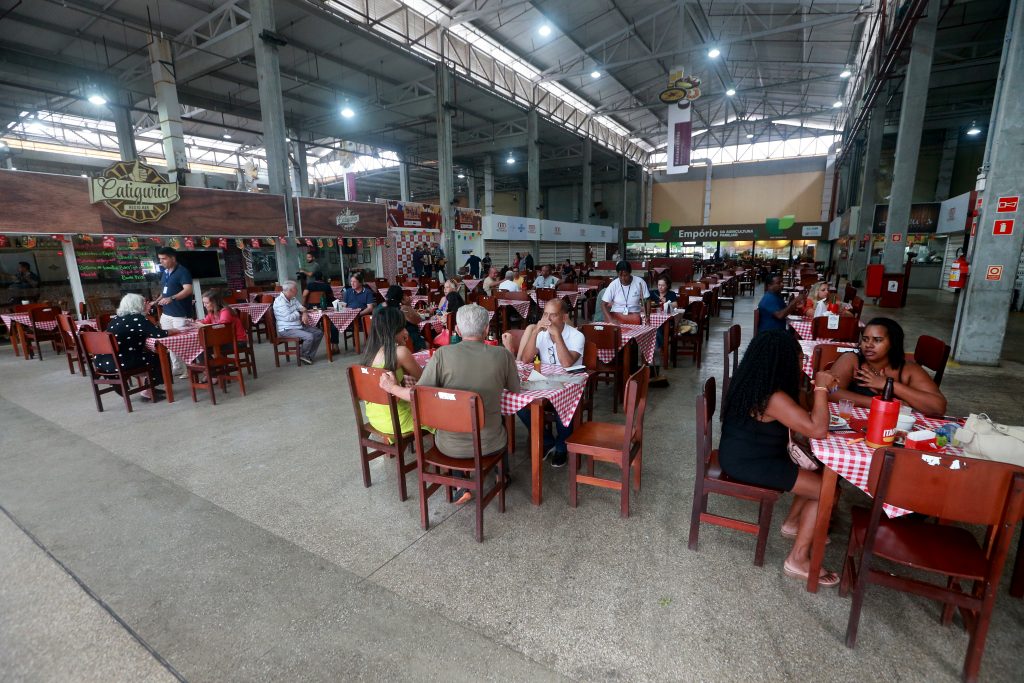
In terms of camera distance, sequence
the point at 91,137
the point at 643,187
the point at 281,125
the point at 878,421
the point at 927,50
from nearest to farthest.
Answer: the point at 878,421 < the point at 927,50 < the point at 281,125 < the point at 91,137 < the point at 643,187

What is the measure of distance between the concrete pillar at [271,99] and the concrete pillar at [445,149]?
4.43 meters

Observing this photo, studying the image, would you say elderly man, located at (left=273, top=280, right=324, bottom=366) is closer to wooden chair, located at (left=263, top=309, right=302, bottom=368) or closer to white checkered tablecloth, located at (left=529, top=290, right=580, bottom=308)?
wooden chair, located at (left=263, top=309, right=302, bottom=368)

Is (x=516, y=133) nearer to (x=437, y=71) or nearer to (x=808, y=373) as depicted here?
(x=437, y=71)

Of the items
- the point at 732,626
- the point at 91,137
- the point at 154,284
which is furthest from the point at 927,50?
the point at 91,137

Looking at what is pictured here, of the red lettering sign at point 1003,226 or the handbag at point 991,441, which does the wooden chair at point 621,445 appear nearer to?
the handbag at point 991,441

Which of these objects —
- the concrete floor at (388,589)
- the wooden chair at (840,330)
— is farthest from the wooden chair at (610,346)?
the wooden chair at (840,330)

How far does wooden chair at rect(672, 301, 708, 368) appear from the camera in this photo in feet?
18.8

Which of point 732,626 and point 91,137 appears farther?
point 91,137

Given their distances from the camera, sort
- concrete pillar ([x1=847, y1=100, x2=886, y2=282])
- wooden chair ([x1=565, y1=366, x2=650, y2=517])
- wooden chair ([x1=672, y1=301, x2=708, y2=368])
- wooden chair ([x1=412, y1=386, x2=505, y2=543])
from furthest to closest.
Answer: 1. concrete pillar ([x1=847, y1=100, x2=886, y2=282])
2. wooden chair ([x1=672, y1=301, x2=708, y2=368])
3. wooden chair ([x1=565, y1=366, x2=650, y2=517])
4. wooden chair ([x1=412, y1=386, x2=505, y2=543])

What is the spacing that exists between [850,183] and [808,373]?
19024 millimetres

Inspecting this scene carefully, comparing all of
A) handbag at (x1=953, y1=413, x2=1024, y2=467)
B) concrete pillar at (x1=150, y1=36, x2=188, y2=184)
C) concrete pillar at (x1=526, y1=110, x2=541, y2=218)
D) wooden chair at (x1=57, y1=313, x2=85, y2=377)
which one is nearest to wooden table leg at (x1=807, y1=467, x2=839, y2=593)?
handbag at (x1=953, y1=413, x2=1024, y2=467)

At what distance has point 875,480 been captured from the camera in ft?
4.98

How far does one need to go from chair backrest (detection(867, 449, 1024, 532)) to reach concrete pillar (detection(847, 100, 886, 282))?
48.4ft

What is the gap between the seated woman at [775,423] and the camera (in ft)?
6.11
